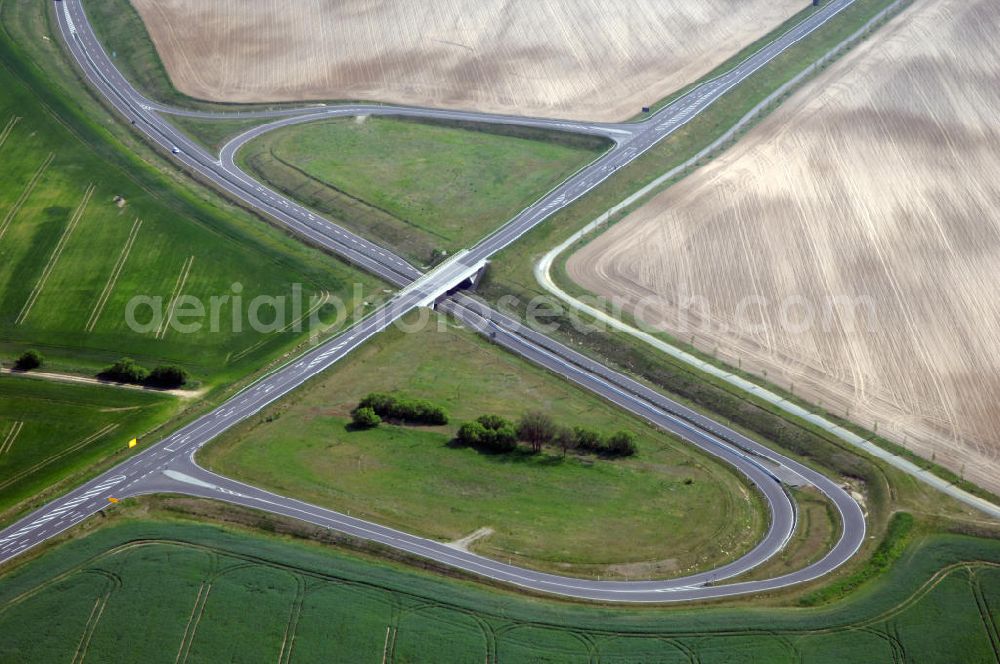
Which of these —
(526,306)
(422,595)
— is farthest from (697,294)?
(422,595)

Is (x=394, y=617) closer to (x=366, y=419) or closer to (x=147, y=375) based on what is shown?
(x=366, y=419)

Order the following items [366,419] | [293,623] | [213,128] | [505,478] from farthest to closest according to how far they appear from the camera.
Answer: [213,128] < [366,419] < [505,478] < [293,623]

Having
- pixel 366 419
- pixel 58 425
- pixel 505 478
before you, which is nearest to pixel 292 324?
pixel 366 419

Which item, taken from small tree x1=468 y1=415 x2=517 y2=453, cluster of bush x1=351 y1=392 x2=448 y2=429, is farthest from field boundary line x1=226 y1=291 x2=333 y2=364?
small tree x1=468 y1=415 x2=517 y2=453

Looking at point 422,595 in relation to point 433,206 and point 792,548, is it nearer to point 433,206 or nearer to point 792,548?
point 792,548

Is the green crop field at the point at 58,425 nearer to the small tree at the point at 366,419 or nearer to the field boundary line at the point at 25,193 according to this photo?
the small tree at the point at 366,419

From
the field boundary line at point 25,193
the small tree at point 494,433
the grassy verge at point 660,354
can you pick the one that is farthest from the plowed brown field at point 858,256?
the field boundary line at point 25,193
